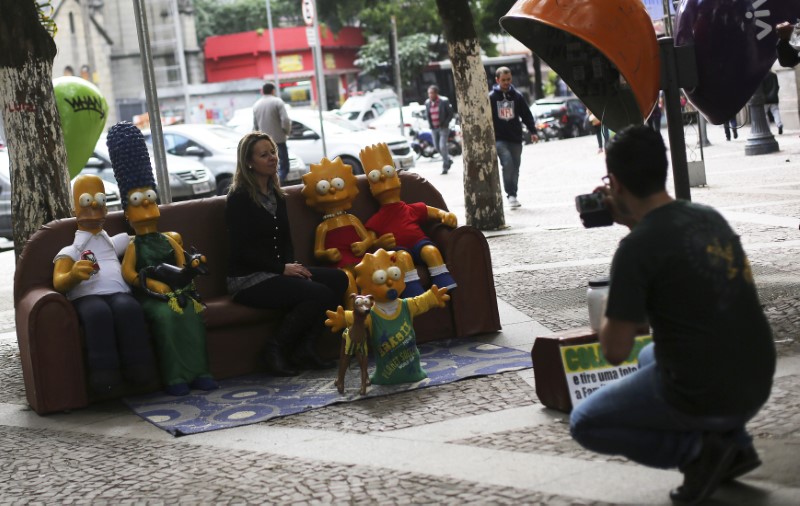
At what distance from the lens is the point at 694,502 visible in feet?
13.7

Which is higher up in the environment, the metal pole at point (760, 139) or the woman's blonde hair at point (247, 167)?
the woman's blonde hair at point (247, 167)

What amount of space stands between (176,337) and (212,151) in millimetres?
15574

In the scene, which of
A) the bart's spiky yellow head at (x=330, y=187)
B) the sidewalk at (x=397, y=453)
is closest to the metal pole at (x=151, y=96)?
the sidewalk at (x=397, y=453)

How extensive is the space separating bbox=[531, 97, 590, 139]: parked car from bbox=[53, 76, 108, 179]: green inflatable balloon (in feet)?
97.6

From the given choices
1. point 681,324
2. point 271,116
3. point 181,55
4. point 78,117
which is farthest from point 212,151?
point 181,55

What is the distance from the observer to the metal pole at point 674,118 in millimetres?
6914

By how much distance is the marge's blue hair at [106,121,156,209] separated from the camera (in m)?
7.58

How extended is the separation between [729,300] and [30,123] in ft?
20.1

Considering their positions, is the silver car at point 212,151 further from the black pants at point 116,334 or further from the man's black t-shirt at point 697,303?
the man's black t-shirt at point 697,303

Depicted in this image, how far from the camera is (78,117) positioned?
39.4ft

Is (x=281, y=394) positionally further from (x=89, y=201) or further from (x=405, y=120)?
(x=405, y=120)

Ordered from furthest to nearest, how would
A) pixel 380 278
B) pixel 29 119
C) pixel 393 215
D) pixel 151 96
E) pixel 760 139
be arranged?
pixel 760 139 → pixel 151 96 → pixel 29 119 → pixel 393 215 → pixel 380 278

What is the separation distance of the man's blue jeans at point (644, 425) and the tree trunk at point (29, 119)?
5.55 metres

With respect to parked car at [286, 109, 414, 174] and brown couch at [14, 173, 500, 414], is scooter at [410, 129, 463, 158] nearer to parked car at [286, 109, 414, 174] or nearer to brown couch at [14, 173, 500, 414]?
parked car at [286, 109, 414, 174]
